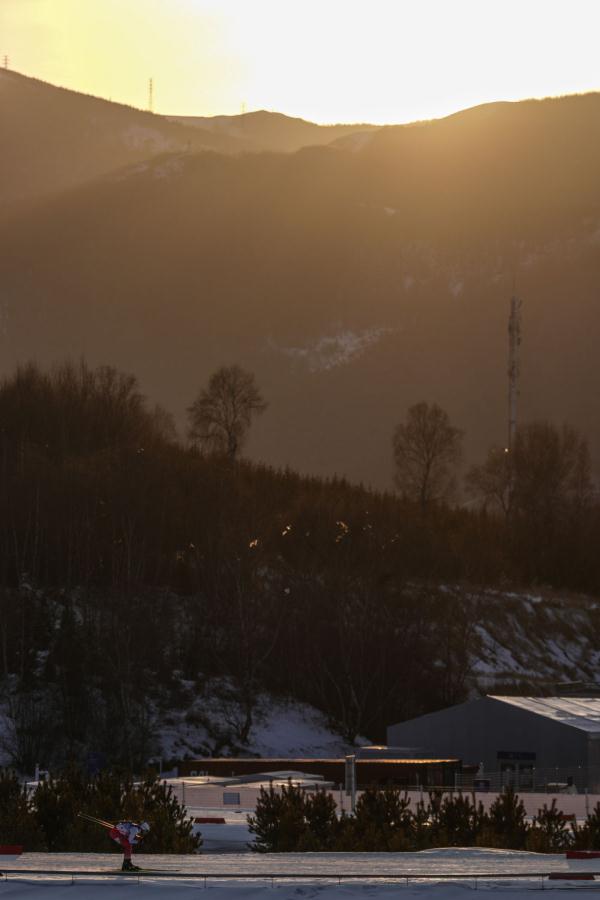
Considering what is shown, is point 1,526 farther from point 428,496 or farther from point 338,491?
point 428,496

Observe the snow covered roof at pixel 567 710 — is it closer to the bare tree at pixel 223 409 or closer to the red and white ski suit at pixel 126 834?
the red and white ski suit at pixel 126 834

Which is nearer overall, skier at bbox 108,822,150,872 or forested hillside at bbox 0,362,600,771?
skier at bbox 108,822,150,872

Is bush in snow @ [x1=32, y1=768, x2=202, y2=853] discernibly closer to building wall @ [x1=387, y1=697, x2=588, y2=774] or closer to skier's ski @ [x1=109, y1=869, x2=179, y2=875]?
skier's ski @ [x1=109, y1=869, x2=179, y2=875]

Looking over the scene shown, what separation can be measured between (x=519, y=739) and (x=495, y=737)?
5.47 feet

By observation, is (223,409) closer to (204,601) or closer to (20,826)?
(204,601)

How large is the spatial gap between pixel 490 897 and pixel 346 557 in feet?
242

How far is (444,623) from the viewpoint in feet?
319

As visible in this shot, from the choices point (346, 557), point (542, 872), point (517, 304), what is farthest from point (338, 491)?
point (542, 872)

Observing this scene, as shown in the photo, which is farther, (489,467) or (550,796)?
(489,467)

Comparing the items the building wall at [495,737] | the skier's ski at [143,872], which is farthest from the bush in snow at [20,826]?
the building wall at [495,737]

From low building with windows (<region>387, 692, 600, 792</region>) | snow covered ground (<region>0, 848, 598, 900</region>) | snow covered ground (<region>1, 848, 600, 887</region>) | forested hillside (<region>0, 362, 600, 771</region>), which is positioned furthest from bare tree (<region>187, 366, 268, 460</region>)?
snow covered ground (<region>0, 848, 598, 900</region>)

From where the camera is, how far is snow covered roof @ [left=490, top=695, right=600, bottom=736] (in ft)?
209

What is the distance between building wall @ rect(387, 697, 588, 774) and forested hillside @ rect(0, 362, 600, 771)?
11916mm

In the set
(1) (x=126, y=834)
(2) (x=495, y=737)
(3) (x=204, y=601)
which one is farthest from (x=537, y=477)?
(1) (x=126, y=834)
